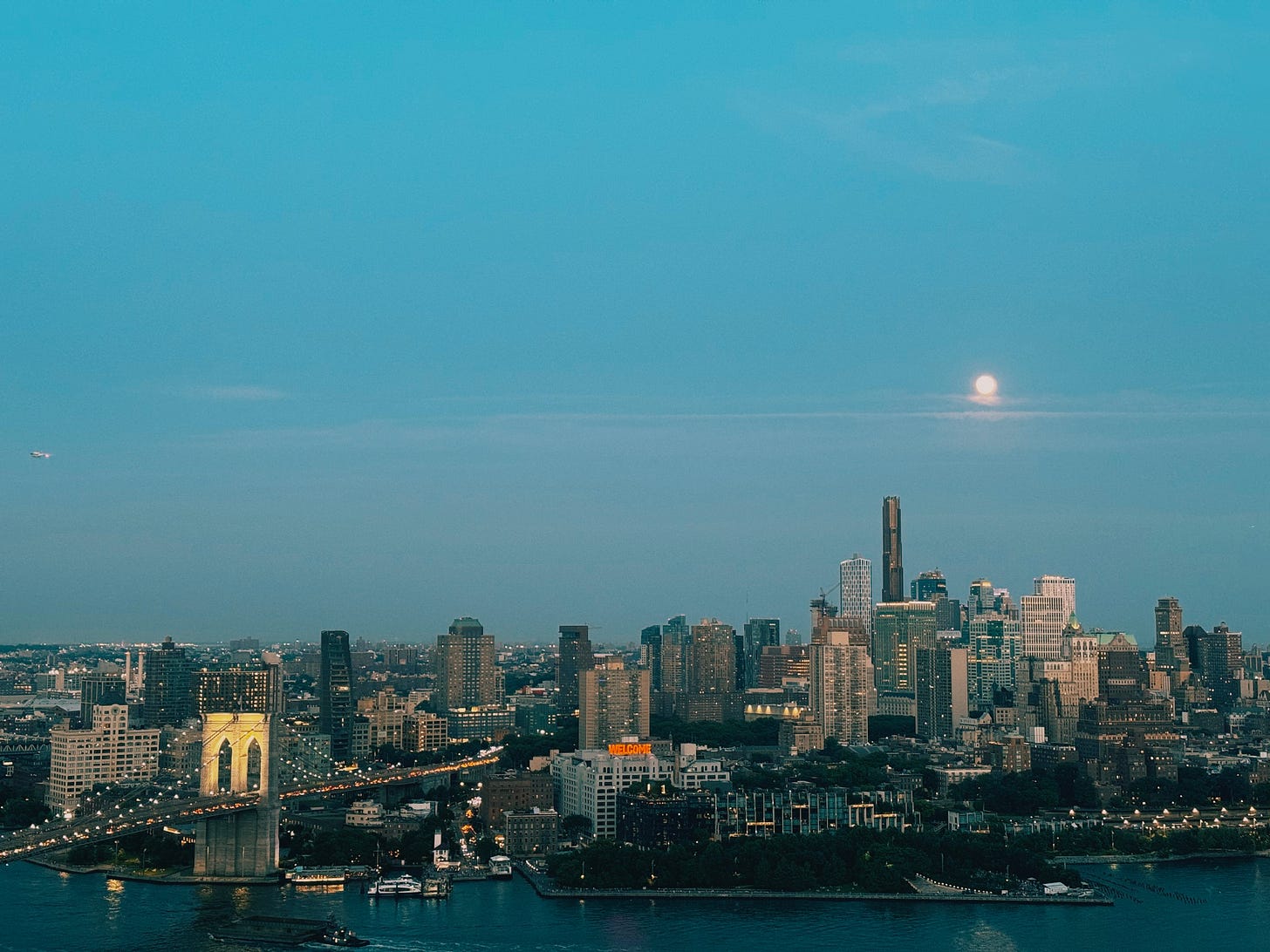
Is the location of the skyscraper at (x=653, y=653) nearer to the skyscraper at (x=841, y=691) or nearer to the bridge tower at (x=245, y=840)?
the skyscraper at (x=841, y=691)

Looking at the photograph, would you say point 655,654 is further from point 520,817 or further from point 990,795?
point 520,817

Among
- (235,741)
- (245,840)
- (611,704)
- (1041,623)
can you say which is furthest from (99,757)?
(1041,623)

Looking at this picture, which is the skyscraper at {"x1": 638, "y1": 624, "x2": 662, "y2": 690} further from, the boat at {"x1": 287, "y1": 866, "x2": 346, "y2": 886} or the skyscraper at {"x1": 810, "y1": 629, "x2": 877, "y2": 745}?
the boat at {"x1": 287, "y1": 866, "x2": 346, "y2": 886}

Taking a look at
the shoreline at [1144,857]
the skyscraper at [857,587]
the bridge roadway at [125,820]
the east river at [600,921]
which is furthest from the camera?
the skyscraper at [857,587]

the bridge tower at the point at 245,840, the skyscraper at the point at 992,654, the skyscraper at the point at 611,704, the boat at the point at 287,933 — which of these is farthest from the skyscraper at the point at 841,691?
the boat at the point at 287,933

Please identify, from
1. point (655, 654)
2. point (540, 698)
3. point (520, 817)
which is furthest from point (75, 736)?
point (655, 654)

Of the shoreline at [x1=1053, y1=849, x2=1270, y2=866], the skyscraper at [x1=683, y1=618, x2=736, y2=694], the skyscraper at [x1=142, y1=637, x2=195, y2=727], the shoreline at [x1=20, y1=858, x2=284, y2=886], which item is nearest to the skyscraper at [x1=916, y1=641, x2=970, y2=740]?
the skyscraper at [x1=683, y1=618, x2=736, y2=694]
